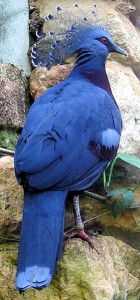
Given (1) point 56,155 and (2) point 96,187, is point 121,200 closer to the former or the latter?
(2) point 96,187

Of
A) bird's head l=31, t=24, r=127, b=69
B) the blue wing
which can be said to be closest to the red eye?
bird's head l=31, t=24, r=127, b=69

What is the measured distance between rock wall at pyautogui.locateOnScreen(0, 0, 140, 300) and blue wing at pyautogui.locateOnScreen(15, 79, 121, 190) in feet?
0.95

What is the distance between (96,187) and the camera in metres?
2.58

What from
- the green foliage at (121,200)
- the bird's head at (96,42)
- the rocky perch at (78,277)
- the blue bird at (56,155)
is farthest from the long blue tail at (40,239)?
the bird's head at (96,42)

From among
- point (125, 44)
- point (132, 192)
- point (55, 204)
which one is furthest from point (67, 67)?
point (55, 204)

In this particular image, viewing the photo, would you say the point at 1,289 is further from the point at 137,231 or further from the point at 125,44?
the point at 125,44

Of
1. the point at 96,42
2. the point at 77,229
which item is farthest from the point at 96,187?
the point at 96,42

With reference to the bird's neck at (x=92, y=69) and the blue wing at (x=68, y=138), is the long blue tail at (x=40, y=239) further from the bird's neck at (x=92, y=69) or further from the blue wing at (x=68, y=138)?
the bird's neck at (x=92, y=69)

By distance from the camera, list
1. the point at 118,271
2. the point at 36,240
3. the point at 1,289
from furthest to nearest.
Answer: the point at 118,271, the point at 1,289, the point at 36,240

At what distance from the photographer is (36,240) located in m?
1.93

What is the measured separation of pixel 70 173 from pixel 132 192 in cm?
48

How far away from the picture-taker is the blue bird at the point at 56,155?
6.31 ft

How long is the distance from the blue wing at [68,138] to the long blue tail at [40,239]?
0.05m

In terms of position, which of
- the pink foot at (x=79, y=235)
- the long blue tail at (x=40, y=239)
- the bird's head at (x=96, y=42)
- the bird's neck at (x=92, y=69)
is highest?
the bird's head at (x=96, y=42)
